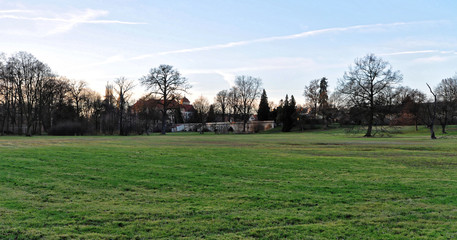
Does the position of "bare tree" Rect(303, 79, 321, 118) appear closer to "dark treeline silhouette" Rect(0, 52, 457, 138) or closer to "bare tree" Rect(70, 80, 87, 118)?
"dark treeline silhouette" Rect(0, 52, 457, 138)

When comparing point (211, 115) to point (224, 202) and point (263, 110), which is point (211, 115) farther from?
point (224, 202)

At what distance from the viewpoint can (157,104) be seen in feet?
262

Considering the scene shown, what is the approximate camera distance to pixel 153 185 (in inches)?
436

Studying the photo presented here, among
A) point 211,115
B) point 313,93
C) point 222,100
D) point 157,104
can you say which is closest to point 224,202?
point 157,104

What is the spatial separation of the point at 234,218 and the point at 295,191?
137 inches

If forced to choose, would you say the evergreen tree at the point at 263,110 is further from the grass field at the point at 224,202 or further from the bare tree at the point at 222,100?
the grass field at the point at 224,202

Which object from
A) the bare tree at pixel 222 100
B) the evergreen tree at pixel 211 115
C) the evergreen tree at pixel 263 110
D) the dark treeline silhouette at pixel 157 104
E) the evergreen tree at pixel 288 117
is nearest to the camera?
the dark treeline silhouette at pixel 157 104

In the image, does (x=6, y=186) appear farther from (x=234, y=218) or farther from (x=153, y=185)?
(x=234, y=218)

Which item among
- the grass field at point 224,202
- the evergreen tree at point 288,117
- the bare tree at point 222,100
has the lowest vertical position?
the grass field at point 224,202

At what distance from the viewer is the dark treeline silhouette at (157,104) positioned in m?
56.9

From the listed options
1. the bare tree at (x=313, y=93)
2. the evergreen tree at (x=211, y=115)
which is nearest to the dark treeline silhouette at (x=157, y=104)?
the bare tree at (x=313, y=93)

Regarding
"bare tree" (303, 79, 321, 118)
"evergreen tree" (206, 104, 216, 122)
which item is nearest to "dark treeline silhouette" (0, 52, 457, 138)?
"bare tree" (303, 79, 321, 118)

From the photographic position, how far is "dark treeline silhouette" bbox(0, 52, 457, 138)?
56.9m

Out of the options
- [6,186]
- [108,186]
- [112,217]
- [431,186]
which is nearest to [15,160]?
[6,186]
